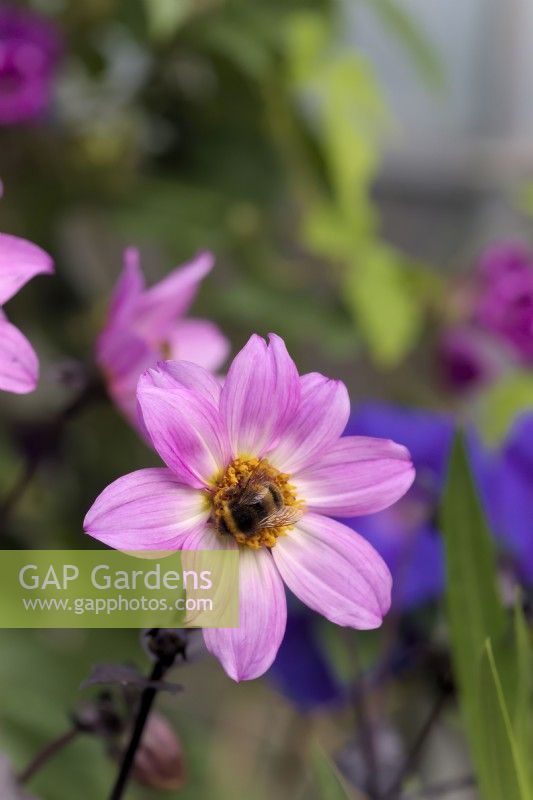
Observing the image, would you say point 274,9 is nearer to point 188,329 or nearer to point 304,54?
point 304,54

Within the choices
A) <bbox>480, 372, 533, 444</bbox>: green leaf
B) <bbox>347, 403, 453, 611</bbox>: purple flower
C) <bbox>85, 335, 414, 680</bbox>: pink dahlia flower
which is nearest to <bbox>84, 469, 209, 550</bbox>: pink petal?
<bbox>85, 335, 414, 680</bbox>: pink dahlia flower

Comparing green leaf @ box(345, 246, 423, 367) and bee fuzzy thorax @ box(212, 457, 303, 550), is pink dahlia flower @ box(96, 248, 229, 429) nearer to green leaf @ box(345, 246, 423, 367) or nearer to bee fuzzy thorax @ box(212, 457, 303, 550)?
bee fuzzy thorax @ box(212, 457, 303, 550)

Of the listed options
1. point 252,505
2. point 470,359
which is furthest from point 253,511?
point 470,359

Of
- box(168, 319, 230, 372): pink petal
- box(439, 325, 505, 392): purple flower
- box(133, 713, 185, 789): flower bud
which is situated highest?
box(439, 325, 505, 392): purple flower

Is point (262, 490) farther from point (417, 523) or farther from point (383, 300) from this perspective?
point (383, 300)

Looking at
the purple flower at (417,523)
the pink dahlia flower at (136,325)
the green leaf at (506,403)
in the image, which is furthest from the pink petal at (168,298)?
the green leaf at (506,403)

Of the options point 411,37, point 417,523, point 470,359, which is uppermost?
point 411,37
